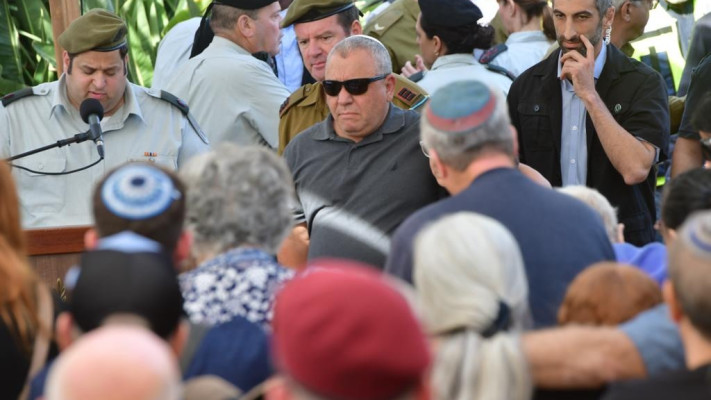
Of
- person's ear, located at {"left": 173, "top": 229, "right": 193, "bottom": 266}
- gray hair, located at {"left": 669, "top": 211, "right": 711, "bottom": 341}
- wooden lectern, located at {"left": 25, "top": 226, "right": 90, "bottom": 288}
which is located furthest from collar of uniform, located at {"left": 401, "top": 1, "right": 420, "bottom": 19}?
gray hair, located at {"left": 669, "top": 211, "right": 711, "bottom": 341}

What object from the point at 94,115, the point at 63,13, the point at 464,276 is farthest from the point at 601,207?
the point at 63,13

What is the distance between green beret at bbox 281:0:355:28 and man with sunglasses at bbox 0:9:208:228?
83 centimetres

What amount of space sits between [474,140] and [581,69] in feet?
6.94

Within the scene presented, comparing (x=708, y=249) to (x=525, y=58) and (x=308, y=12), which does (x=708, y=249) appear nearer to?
(x=308, y=12)

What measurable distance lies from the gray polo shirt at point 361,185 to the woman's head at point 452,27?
1.48 metres

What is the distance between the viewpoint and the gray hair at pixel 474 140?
3740mm

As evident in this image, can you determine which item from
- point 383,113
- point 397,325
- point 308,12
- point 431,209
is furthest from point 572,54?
point 397,325

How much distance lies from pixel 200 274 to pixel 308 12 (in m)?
3.76

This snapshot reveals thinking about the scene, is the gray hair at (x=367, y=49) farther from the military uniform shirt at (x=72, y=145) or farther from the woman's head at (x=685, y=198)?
the woman's head at (x=685, y=198)

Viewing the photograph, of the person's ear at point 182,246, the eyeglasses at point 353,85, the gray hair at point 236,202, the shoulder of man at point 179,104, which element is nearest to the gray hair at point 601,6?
the eyeglasses at point 353,85

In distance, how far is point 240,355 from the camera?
10.1ft

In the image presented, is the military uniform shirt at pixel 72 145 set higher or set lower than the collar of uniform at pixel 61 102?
lower

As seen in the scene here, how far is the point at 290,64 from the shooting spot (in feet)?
28.1

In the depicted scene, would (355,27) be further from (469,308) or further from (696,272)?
(696,272)
